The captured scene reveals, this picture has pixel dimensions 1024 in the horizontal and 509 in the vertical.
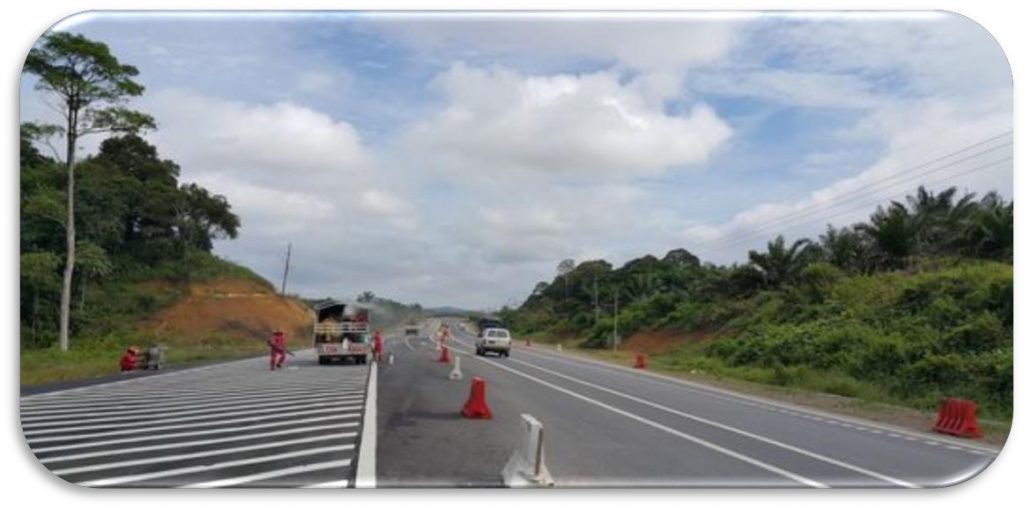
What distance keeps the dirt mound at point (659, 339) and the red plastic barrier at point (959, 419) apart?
2708cm

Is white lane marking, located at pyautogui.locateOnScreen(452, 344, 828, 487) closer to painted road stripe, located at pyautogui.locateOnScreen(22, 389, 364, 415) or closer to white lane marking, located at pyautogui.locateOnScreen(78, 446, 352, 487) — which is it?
white lane marking, located at pyautogui.locateOnScreen(78, 446, 352, 487)

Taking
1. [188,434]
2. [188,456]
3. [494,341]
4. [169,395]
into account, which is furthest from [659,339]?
[188,456]

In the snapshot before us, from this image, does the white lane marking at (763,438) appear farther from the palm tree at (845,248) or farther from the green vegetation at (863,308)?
the palm tree at (845,248)

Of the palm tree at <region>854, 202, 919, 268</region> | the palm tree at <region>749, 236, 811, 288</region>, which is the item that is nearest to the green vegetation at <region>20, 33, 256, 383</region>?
the palm tree at <region>854, 202, 919, 268</region>

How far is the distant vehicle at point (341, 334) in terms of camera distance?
19969mm

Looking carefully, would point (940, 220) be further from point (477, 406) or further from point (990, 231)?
point (477, 406)

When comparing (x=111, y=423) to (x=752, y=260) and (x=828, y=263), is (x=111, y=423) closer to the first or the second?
(x=828, y=263)

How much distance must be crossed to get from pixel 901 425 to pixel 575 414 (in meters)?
6.62

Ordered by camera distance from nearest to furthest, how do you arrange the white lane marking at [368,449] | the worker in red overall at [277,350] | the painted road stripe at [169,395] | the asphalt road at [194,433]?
the white lane marking at [368,449], the asphalt road at [194,433], the painted road stripe at [169,395], the worker in red overall at [277,350]

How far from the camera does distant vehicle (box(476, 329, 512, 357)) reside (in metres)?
21.3

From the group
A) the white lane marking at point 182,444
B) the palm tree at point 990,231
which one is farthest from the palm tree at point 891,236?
the white lane marking at point 182,444

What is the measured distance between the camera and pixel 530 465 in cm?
910

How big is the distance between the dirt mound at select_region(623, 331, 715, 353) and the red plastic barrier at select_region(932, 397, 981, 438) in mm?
27083

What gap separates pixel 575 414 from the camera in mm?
14789
